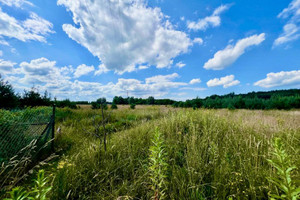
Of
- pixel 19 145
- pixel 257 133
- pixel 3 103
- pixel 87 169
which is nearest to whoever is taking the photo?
pixel 87 169

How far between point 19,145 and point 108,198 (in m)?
3.02

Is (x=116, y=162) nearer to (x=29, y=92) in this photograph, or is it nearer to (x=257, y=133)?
(x=257, y=133)

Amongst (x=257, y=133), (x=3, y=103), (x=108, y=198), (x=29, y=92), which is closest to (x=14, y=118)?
(x=108, y=198)

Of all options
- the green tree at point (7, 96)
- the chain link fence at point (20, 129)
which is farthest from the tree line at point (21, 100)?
the chain link fence at point (20, 129)

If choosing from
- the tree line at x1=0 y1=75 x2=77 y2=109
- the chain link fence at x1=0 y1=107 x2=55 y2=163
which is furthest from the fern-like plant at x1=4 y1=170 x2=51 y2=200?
the tree line at x1=0 y1=75 x2=77 y2=109

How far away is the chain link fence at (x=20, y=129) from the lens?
8.83 feet

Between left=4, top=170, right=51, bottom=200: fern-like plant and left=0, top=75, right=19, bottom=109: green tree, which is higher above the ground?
left=0, top=75, right=19, bottom=109: green tree

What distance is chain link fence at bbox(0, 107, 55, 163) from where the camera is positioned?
2.69m

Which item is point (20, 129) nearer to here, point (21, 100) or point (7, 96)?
point (7, 96)

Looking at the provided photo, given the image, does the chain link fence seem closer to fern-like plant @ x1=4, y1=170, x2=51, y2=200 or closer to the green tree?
fern-like plant @ x1=4, y1=170, x2=51, y2=200

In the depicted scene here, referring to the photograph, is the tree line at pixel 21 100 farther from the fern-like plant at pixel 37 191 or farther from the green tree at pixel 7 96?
the fern-like plant at pixel 37 191

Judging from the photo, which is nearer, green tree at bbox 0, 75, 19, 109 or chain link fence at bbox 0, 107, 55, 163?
chain link fence at bbox 0, 107, 55, 163

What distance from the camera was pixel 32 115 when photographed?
329cm

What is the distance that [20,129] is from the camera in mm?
3000
